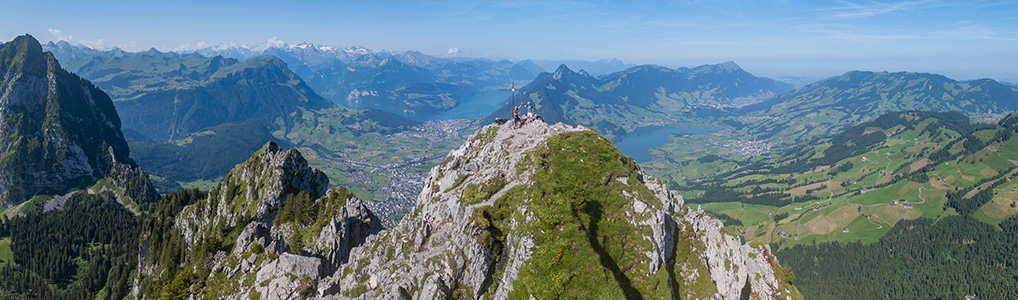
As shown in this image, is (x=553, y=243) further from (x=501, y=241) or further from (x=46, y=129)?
(x=46, y=129)

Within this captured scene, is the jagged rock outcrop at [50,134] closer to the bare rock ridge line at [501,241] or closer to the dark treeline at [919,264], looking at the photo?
the bare rock ridge line at [501,241]

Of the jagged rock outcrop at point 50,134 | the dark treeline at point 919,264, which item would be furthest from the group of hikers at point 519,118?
the jagged rock outcrop at point 50,134

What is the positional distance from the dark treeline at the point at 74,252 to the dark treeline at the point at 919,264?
221654 millimetres

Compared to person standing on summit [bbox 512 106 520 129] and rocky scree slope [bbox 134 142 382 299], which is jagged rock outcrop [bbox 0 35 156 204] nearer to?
rocky scree slope [bbox 134 142 382 299]

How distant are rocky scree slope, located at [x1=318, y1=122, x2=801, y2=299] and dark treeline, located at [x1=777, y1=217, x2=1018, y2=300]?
432 ft

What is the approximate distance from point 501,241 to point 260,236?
141 ft

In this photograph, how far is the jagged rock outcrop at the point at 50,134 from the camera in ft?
520

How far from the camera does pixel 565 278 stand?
41.1 m

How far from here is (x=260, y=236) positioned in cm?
6694

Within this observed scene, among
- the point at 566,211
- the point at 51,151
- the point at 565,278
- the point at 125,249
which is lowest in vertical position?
the point at 125,249

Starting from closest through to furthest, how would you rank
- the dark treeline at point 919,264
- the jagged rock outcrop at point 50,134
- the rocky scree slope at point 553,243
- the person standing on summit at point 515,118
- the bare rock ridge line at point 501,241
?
1. the rocky scree slope at point 553,243
2. the bare rock ridge line at point 501,241
3. the person standing on summit at point 515,118
4. the dark treeline at point 919,264
5. the jagged rock outcrop at point 50,134

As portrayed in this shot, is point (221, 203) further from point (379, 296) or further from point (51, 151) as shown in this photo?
point (51, 151)

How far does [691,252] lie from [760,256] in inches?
808

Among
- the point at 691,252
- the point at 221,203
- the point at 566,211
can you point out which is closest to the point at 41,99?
the point at 221,203
